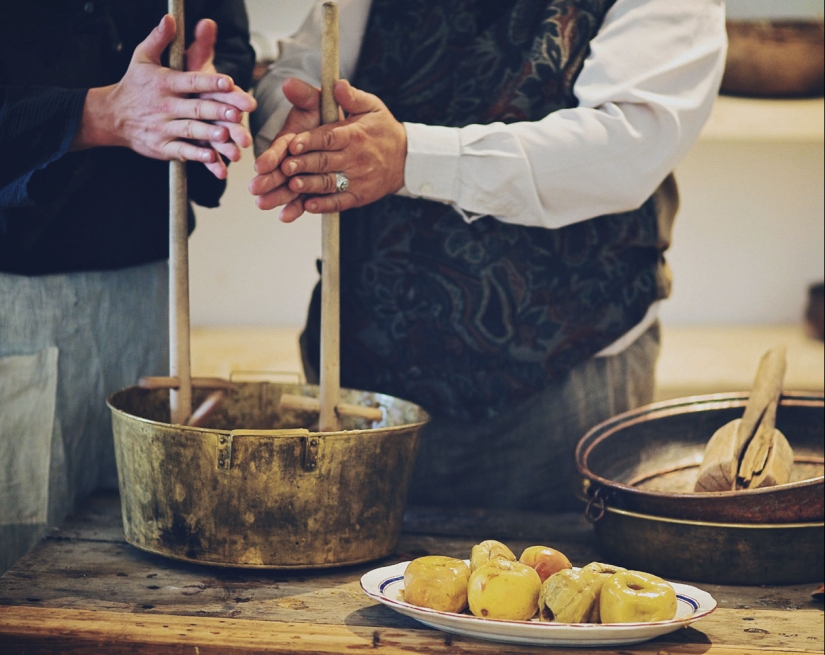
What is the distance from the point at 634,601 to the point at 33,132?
38.2 inches

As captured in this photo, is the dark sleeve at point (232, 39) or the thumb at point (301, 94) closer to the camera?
the thumb at point (301, 94)

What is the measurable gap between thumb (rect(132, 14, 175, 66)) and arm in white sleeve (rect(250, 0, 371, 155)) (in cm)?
31

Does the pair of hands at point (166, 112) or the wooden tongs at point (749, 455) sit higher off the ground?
the pair of hands at point (166, 112)

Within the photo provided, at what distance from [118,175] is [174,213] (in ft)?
0.72

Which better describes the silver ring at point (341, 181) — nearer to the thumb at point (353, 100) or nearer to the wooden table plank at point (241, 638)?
the thumb at point (353, 100)

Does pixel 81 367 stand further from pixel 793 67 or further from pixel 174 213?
pixel 793 67

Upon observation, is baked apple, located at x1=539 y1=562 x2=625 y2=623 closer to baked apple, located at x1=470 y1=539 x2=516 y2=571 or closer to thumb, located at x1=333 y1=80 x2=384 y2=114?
baked apple, located at x1=470 y1=539 x2=516 y2=571

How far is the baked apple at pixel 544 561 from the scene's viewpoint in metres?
1.08

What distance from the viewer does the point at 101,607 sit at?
113cm

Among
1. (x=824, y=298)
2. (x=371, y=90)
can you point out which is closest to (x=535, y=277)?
(x=371, y=90)

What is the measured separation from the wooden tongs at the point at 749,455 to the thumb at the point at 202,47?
0.93m

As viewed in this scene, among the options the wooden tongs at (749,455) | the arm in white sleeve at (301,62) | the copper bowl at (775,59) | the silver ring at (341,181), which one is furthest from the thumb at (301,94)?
the copper bowl at (775,59)

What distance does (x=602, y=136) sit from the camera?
1.39 m

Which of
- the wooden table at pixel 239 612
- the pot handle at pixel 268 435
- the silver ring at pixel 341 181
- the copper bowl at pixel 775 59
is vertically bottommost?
the wooden table at pixel 239 612
